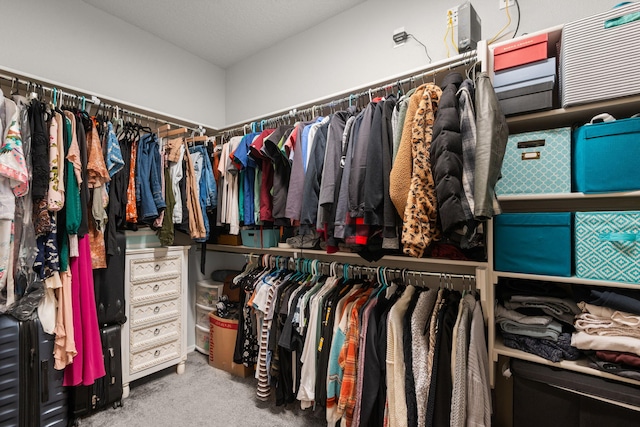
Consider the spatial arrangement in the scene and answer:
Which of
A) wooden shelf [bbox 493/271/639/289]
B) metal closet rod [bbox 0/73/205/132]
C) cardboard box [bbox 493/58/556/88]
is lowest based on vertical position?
wooden shelf [bbox 493/271/639/289]

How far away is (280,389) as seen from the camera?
6.40ft

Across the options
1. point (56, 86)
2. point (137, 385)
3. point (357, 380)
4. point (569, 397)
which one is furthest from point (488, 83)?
point (137, 385)

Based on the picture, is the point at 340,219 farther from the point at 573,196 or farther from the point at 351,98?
the point at 573,196

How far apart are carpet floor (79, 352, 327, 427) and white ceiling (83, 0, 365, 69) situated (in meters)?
Answer: 2.87

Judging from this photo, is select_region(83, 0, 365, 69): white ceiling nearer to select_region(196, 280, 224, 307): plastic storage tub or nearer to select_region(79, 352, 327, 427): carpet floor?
select_region(196, 280, 224, 307): plastic storage tub

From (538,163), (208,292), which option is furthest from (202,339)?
(538,163)

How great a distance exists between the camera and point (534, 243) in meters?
1.37

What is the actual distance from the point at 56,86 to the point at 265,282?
1801mm

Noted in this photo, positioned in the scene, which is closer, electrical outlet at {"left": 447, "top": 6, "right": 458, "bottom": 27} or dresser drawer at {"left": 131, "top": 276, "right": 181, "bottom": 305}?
electrical outlet at {"left": 447, "top": 6, "right": 458, "bottom": 27}

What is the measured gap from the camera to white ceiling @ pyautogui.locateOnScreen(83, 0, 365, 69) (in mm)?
2264

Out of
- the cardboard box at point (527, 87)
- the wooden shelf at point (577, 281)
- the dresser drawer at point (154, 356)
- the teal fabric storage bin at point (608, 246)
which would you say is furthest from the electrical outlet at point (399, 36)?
the dresser drawer at point (154, 356)

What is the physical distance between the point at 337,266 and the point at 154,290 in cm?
139

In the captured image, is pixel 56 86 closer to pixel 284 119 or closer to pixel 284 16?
pixel 284 119

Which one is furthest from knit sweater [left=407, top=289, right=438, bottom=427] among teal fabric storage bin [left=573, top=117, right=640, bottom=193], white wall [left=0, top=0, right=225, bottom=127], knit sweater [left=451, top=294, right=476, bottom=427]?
white wall [left=0, top=0, right=225, bottom=127]
